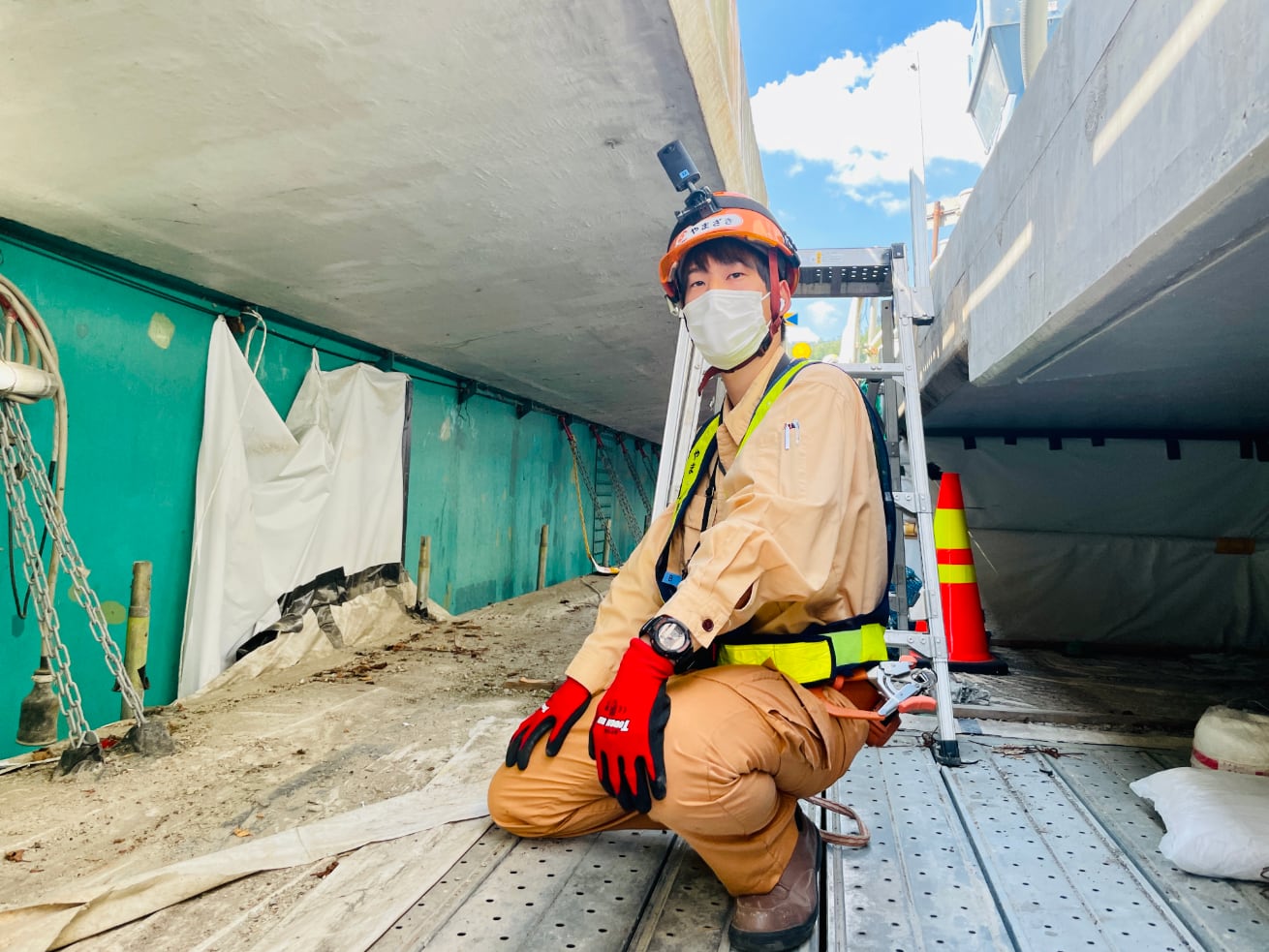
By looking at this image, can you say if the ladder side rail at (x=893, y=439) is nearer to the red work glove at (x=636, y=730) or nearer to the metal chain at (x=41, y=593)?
the red work glove at (x=636, y=730)

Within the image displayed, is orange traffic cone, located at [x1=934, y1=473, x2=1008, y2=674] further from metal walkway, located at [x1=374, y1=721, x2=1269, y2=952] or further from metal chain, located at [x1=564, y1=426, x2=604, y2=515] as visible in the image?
metal chain, located at [x1=564, y1=426, x2=604, y2=515]

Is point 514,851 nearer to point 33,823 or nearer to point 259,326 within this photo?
point 33,823

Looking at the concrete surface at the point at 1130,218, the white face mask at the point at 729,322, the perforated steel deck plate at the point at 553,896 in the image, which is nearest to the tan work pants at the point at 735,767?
the perforated steel deck plate at the point at 553,896

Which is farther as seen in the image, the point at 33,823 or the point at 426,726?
the point at 426,726

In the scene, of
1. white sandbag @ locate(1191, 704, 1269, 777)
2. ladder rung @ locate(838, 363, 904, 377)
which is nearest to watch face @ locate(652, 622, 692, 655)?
ladder rung @ locate(838, 363, 904, 377)

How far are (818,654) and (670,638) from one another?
42 centimetres

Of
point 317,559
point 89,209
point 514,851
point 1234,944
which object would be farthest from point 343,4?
point 317,559

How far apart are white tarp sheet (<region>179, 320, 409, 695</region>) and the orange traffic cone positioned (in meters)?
3.55

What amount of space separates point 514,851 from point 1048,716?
2.35 meters

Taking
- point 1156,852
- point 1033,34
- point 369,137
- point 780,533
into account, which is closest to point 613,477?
point 369,137

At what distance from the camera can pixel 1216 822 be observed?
5.82ft

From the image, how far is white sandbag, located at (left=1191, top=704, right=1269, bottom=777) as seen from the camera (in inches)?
83.1

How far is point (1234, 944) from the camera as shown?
145 cm

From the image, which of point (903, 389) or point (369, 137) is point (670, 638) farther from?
point (903, 389)
